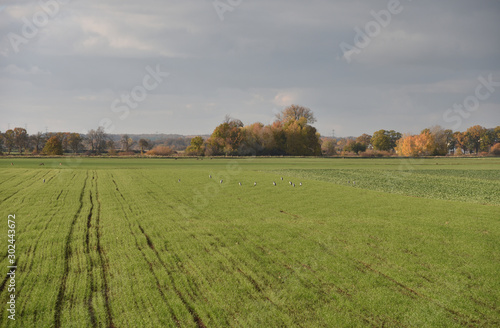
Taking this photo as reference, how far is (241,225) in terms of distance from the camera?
17047 mm

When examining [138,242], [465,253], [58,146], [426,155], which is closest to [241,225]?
[138,242]

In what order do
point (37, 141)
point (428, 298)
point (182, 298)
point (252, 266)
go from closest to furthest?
point (182, 298) → point (428, 298) → point (252, 266) → point (37, 141)

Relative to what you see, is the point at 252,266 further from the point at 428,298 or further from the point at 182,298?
the point at 428,298

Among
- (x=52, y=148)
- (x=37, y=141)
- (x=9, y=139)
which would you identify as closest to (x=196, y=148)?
(x=52, y=148)

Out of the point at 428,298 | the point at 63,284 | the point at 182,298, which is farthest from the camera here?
the point at 63,284

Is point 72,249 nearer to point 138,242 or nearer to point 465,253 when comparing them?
point 138,242

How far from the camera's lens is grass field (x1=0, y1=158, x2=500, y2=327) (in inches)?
328

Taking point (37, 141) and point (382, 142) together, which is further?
point (382, 142)

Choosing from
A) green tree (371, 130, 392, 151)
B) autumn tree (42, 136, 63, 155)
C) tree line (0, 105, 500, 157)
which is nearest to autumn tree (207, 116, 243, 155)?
tree line (0, 105, 500, 157)

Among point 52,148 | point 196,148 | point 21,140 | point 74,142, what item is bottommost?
point 196,148

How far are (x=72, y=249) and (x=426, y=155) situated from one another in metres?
152

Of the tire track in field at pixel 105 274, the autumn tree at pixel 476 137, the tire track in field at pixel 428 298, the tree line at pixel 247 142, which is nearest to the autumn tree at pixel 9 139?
the tree line at pixel 247 142

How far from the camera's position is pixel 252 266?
11.3 metres

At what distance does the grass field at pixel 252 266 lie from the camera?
8328mm
